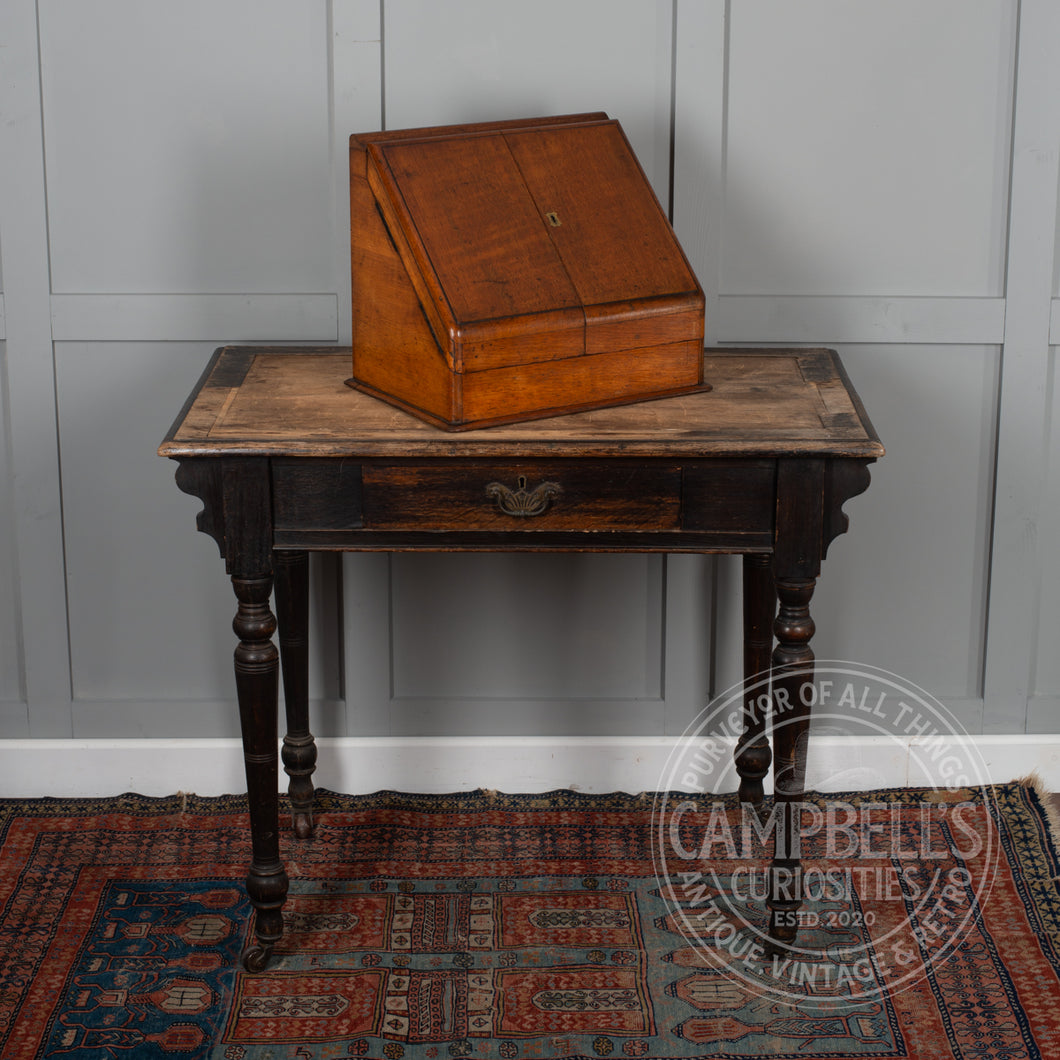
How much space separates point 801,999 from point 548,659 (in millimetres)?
1032

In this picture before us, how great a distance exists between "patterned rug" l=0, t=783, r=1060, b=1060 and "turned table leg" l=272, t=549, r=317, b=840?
10cm

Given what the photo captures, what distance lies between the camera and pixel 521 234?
2492 mm

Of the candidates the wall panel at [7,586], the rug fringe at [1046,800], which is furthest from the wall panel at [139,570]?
the rug fringe at [1046,800]

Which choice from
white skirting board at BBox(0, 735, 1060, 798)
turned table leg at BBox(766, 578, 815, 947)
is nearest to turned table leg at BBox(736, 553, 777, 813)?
white skirting board at BBox(0, 735, 1060, 798)

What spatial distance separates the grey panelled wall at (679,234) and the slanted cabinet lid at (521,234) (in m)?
0.37

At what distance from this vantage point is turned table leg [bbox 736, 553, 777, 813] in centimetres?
297

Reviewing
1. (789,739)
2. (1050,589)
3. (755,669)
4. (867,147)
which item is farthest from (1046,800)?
(867,147)

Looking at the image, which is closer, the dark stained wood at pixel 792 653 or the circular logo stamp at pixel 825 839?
the dark stained wood at pixel 792 653

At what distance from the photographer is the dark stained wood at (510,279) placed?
7.80 feet

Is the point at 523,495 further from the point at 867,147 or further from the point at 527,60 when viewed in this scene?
the point at 867,147

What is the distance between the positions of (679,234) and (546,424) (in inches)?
32.6

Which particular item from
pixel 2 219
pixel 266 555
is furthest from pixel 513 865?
pixel 2 219

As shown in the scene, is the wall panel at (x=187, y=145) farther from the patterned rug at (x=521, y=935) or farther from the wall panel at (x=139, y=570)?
the patterned rug at (x=521, y=935)

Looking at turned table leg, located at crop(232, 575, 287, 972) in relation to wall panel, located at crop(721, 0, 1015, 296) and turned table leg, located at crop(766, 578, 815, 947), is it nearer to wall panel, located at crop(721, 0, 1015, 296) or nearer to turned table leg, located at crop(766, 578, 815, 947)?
turned table leg, located at crop(766, 578, 815, 947)
